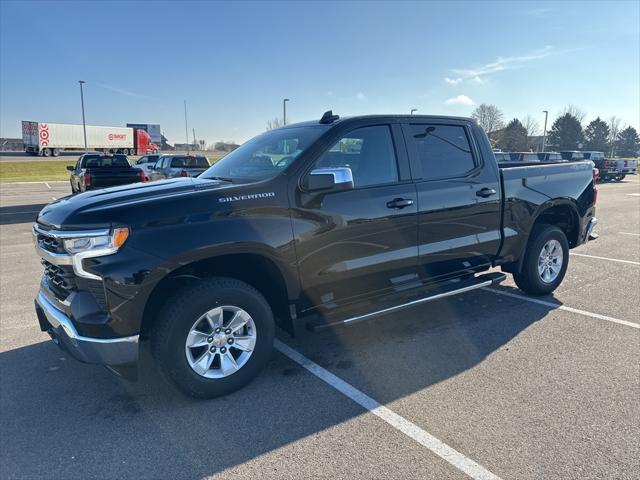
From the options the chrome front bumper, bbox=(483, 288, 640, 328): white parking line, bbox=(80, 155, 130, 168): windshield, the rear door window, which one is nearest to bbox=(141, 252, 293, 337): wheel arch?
the chrome front bumper

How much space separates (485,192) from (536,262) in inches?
51.8

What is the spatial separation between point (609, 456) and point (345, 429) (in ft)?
5.13

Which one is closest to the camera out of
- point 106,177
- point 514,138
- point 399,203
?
point 399,203

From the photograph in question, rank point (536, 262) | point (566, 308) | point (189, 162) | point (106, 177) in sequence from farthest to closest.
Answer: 1. point (189, 162)
2. point (106, 177)
3. point (536, 262)
4. point (566, 308)

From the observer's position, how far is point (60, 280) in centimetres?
326

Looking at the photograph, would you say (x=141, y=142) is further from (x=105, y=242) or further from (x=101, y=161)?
(x=105, y=242)

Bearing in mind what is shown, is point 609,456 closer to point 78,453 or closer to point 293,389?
point 293,389

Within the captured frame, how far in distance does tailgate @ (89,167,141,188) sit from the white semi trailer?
2004 inches

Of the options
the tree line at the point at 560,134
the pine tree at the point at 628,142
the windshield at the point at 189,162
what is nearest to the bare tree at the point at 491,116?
the tree line at the point at 560,134

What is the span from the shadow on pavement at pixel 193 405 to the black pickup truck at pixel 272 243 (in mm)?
292

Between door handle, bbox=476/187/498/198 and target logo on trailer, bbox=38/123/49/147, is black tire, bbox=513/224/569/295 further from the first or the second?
target logo on trailer, bbox=38/123/49/147

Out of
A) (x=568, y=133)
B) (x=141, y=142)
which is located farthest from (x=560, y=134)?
(x=141, y=142)

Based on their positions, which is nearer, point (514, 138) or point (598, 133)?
point (514, 138)

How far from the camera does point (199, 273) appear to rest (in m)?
3.52
